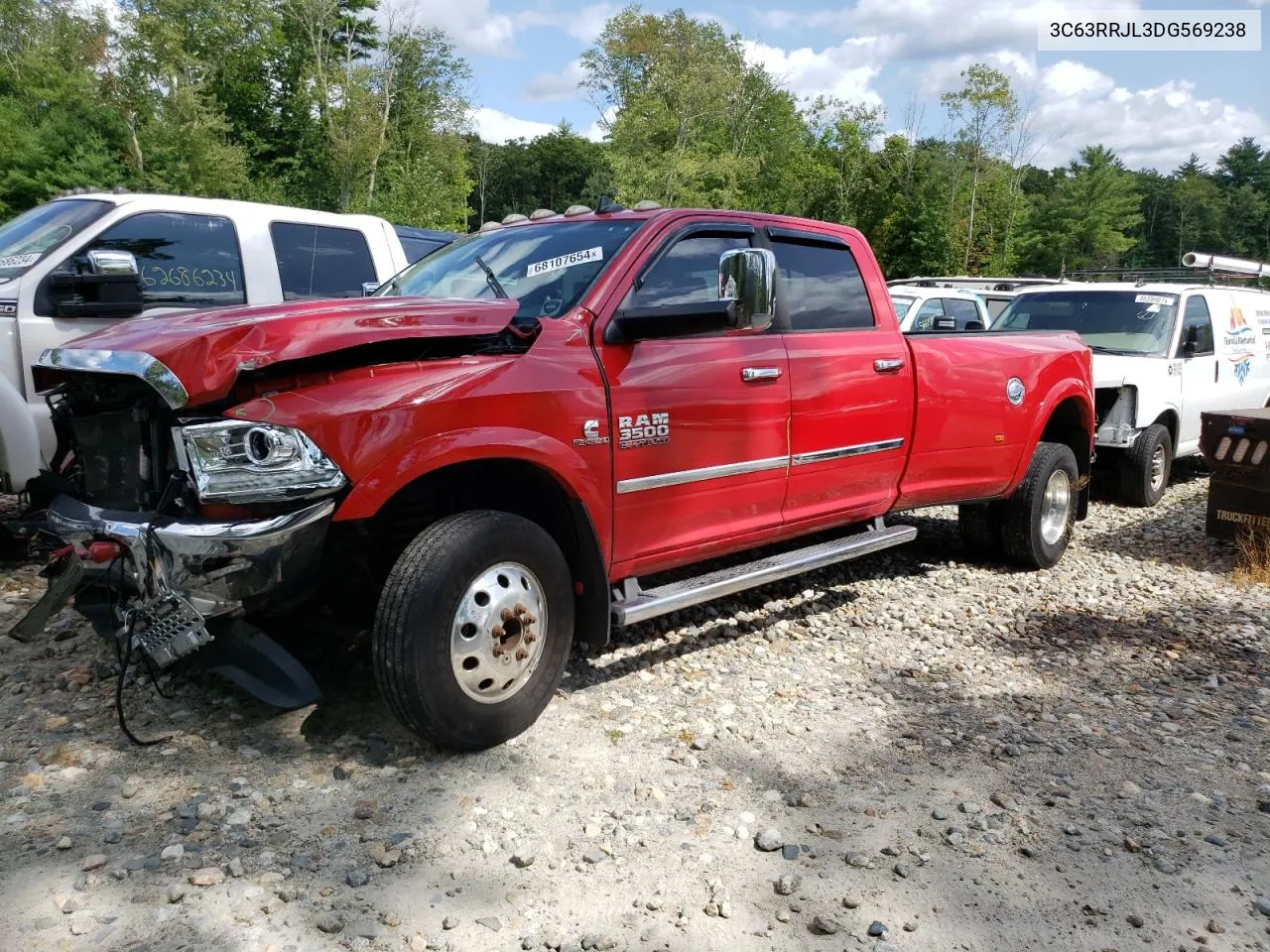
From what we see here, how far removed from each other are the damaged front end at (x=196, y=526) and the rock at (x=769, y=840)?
57.6 inches

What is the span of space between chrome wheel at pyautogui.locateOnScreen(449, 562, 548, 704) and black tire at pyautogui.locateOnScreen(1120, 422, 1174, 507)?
681 centimetres

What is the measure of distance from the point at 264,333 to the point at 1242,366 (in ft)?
32.6

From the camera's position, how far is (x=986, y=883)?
2809mm

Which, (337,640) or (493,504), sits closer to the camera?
(493,504)

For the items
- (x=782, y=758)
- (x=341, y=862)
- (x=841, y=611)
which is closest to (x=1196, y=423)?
(x=841, y=611)

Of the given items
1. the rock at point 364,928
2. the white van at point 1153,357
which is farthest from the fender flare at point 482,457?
the white van at point 1153,357

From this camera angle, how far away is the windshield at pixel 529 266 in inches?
155

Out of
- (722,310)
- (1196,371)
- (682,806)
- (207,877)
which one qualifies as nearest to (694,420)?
(722,310)

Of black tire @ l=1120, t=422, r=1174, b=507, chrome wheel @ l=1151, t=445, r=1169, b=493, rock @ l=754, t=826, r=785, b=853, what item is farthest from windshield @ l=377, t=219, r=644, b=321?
chrome wheel @ l=1151, t=445, r=1169, b=493

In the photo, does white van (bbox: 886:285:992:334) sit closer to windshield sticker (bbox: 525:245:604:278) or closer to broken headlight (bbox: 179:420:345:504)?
windshield sticker (bbox: 525:245:604:278)

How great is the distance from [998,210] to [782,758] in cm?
4367

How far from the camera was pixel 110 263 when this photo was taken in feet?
16.5

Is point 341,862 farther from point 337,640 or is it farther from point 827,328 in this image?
point 827,328

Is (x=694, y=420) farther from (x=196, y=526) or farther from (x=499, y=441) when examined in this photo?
(x=196, y=526)
